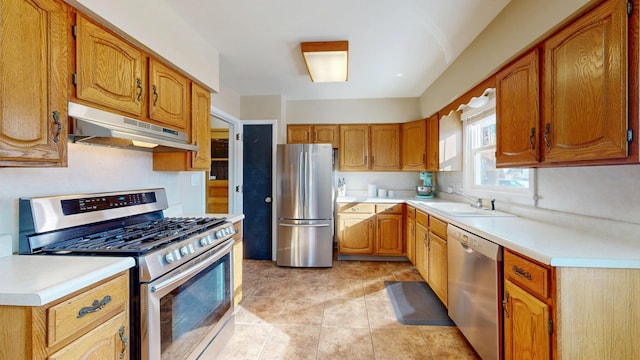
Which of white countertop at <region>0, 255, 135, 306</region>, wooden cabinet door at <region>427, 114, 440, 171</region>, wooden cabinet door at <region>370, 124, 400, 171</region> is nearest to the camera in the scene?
white countertop at <region>0, 255, 135, 306</region>

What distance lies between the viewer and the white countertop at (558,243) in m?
1.09

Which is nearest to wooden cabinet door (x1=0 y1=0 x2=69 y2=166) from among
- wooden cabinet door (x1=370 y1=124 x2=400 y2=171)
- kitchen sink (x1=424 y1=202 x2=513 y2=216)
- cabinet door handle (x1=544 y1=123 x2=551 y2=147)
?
cabinet door handle (x1=544 y1=123 x2=551 y2=147)

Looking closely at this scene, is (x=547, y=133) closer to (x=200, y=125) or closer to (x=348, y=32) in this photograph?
(x=348, y=32)

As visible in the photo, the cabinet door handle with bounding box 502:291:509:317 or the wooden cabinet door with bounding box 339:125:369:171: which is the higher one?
the wooden cabinet door with bounding box 339:125:369:171

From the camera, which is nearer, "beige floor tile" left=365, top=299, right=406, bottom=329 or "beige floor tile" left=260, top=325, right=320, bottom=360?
"beige floor tile" left=260, top=325, right=320, bottom=360

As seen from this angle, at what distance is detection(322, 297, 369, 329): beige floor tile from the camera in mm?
2193

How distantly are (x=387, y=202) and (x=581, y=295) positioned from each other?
8.13ft

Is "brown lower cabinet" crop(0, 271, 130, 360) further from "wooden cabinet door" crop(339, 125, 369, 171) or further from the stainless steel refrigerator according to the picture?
"wooden cabinet door" crop(339, 125, 369, 171)

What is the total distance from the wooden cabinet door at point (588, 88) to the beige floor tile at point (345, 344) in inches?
66.5

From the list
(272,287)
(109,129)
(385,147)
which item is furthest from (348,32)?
(272,287)

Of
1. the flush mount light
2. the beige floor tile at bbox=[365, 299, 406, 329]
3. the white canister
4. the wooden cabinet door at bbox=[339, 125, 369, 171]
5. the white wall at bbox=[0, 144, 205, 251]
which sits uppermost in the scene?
the flush mount light

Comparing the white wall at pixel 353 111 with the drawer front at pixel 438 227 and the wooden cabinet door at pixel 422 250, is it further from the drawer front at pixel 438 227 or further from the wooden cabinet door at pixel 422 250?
the drawer front at pixel 438 227

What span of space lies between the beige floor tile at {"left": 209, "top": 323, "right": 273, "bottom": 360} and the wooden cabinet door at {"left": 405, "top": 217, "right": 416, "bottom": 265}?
1916 millimetres

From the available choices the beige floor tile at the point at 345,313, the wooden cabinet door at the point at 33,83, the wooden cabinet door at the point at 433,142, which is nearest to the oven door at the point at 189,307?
the wooden cabinet door at the point at 33,83
